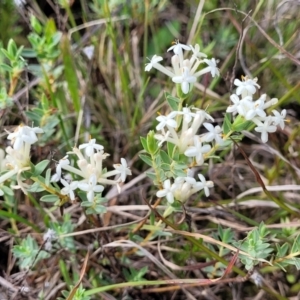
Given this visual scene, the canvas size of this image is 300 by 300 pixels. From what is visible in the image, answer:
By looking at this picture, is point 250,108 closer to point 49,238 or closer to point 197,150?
point 197,150

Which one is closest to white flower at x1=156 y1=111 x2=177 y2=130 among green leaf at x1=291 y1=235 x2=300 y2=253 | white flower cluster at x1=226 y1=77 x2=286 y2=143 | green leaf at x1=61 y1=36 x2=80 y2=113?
white flower cluster at x1=226 y1=77 x2=286 y2=143

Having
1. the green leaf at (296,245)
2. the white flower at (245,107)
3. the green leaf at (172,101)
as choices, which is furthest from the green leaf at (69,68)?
the green leaf at (296,245)

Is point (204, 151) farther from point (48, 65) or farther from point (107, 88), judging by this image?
point (107, 88)

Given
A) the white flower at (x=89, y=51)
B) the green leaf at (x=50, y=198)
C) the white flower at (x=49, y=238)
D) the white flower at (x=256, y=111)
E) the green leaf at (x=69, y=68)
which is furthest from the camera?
the white flower at (x=89, y=51)

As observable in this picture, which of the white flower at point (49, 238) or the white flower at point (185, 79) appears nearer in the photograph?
the white flower at point (185, 79)

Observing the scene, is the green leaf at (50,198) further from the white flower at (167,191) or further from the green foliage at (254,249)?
the green foliage at (254,249)

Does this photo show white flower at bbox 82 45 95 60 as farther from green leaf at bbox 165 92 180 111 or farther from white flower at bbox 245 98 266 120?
white flower at bbox 245 98 266 120

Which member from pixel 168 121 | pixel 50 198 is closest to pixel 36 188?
pixel 50 198
